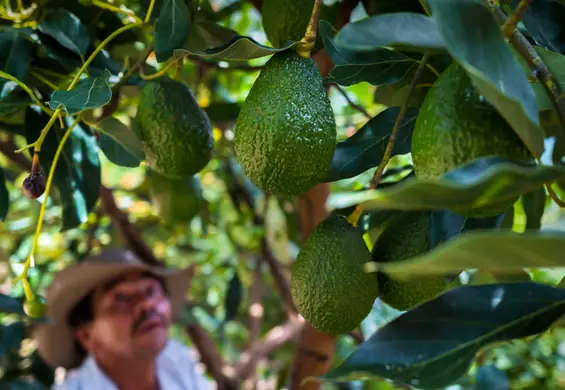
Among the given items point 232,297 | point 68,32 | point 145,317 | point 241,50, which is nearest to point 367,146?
point 241,50

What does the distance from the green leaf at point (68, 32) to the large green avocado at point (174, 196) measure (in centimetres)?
41

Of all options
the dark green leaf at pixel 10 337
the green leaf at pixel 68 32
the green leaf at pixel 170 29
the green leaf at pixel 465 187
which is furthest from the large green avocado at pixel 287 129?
the dark green leaf at pixel 10 337

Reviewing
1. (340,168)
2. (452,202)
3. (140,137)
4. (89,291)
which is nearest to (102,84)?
(140,137)

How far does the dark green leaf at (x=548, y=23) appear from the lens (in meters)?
0.66

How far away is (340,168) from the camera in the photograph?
75 cm

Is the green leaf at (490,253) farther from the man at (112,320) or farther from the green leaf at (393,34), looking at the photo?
the man at (112,320)

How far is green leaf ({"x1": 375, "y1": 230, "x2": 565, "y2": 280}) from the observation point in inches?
13.8

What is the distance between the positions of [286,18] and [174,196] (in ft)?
1.86

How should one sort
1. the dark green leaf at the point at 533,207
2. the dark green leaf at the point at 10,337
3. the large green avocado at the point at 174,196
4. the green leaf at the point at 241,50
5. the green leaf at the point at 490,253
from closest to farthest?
the green leaf at the point at 490,253, the green leaf at the point at 241,50, the dark green leaf at the point at 533,207, the large green avocado at the point at 174,196, the dark green leaf at the point at 10,337

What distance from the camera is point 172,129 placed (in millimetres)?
838

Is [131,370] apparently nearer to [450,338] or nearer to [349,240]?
[349,240]

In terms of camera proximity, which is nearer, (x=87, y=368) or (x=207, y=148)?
(x=207, y=148)

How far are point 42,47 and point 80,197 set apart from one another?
233 millimetres

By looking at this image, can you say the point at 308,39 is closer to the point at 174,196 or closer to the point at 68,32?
the point at 68,32
